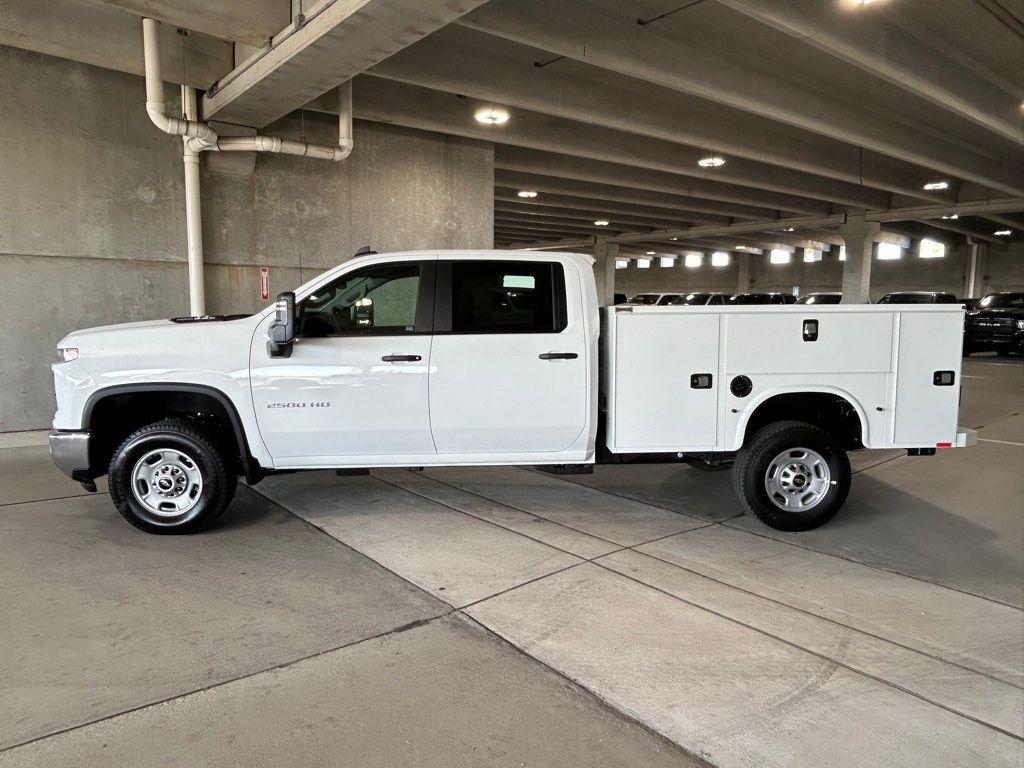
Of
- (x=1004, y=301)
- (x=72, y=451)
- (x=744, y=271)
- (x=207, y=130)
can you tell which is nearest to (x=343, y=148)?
(x=207, y=130)

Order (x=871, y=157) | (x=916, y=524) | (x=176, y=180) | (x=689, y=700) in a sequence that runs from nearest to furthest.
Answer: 1. (x=689, y=700)
2. (x=916, y=524)
3. (x=176, y=180)
4. (x=871, y=157)

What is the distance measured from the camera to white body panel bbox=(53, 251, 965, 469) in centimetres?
503

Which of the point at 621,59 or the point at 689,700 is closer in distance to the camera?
the point at 689,700

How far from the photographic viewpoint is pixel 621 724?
2.87 meters

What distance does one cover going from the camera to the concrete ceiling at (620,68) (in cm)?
716

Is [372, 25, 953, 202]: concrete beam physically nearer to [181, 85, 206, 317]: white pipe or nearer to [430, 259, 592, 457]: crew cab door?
[181, 85, 206, 317]: white pipe

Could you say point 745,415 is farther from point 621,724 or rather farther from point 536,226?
point 536,226

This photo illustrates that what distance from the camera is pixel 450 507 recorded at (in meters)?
5.88

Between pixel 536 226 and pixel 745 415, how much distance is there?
2468cm

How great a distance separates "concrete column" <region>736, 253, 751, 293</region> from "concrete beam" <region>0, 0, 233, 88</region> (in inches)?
1604

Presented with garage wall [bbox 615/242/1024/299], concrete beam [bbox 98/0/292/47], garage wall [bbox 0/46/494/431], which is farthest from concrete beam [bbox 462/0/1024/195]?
garage wall [bbox 615/242/1024/299]

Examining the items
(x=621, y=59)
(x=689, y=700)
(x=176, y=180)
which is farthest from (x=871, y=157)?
(x=689, y=700)

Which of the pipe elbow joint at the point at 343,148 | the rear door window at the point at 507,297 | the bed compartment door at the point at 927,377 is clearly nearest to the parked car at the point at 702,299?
the pipe elbow joint at the point at 343,148

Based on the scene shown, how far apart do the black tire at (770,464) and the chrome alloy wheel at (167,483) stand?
4.06m
